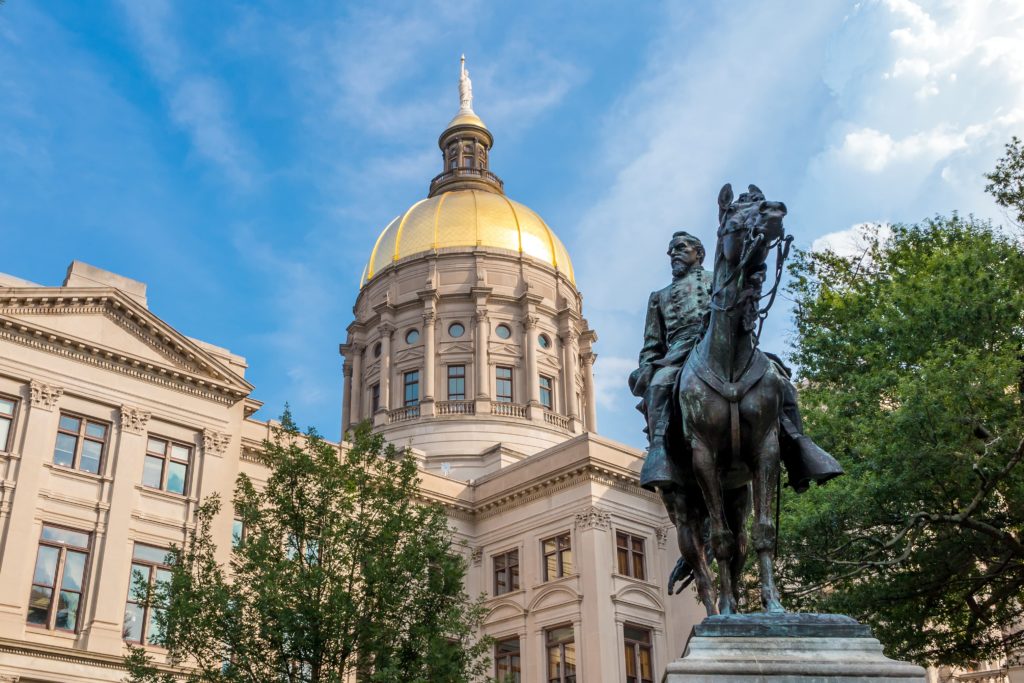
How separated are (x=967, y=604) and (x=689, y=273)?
2169 cm

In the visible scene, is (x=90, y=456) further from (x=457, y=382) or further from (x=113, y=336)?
(x=457, y=382)

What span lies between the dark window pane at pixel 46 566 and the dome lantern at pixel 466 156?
45.5 metres

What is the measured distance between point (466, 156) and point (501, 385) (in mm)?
22554

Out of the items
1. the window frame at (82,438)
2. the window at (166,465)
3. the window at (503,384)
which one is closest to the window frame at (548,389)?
the window at (503,384)

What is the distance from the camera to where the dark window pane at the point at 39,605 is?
109 feet

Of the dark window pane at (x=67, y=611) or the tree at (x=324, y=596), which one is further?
the dark window pane at (x=67, y=611)

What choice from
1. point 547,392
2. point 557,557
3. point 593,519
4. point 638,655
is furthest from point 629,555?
point 547,392

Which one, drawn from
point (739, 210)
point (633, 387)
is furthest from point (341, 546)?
point (739, 210)

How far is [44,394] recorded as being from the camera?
117 ft

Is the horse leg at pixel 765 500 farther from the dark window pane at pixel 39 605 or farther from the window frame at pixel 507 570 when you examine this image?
the window frame at pixel 507 570

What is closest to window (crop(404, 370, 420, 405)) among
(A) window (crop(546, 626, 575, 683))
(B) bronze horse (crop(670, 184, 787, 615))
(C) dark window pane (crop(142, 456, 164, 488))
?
(A) window (crop(546, 626, 575, 683))

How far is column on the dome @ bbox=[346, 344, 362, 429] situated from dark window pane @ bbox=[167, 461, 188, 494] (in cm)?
2692

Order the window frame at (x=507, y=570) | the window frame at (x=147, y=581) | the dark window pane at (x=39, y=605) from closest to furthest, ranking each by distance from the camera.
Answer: the dark window pane at (x=39, y=605) → the window frame at (x=147, y=581) → the window frame at (x=507, y=570)

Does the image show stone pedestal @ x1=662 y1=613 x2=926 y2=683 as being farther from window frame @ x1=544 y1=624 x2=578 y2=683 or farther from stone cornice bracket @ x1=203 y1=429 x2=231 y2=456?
window frame @ x1=544 y1=624 x2=578 y2=683
